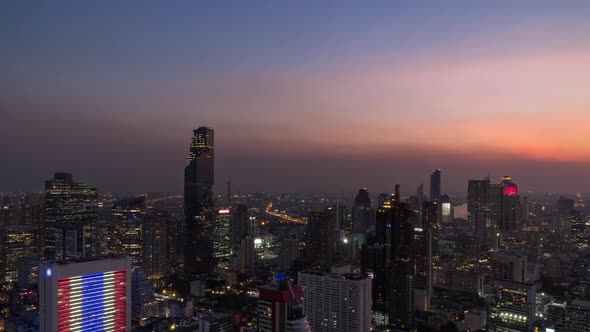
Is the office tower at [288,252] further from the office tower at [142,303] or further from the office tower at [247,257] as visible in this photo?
the office tower at [142,303]

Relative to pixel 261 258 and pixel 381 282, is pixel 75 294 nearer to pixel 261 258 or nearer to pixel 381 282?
pixel 381 282

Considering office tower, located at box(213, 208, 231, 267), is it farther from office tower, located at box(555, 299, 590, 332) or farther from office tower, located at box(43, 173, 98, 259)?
office tower, located at box(555, 299, 590, 332)

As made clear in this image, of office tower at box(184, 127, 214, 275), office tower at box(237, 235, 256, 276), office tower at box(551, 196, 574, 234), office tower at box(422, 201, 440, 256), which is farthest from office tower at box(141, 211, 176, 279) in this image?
office tower at box(551, 196, 574, 234)

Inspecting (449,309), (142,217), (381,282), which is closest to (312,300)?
(381,282)

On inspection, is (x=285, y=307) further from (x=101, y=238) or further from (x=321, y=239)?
(x=101, y=238)

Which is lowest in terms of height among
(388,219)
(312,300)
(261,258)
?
(261,258)

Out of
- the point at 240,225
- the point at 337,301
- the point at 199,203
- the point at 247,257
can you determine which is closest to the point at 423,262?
the point at 337,301
